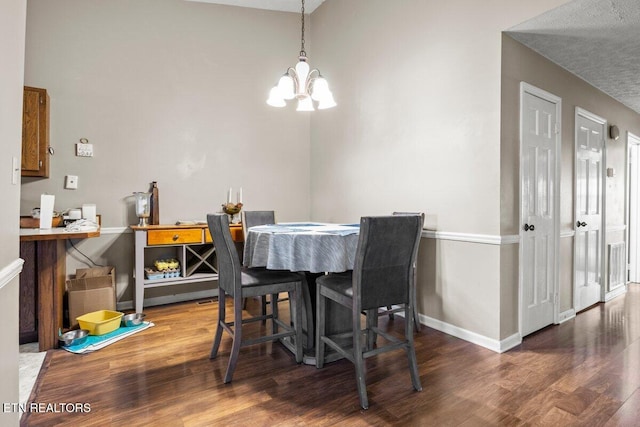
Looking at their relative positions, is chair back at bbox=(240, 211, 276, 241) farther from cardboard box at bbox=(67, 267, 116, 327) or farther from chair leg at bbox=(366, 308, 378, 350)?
chair leg at bbox=(366, 308, 378, 350)

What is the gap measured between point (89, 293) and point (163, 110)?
196 centimetres

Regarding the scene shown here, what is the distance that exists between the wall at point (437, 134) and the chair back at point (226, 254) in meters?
1.73

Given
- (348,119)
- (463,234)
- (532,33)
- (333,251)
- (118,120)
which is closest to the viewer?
(333,251)

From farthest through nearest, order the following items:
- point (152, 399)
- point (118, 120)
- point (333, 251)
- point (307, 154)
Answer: point (307, 154) → point (118, 120) → point (333, 251) → point (152, 399)

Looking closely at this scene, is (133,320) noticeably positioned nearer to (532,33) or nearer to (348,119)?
(348,119)

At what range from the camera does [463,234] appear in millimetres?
2846

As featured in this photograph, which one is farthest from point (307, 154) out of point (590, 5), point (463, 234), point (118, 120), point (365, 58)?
point (590, 5)

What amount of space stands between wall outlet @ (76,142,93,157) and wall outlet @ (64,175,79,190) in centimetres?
22

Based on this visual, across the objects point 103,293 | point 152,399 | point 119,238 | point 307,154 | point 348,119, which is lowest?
point 152,399

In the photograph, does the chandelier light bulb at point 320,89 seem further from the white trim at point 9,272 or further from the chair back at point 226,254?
the white trim at point 9,272

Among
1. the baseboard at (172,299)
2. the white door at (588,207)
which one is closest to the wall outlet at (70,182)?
the baseboard at (172,299)

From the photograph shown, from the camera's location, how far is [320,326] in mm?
2252

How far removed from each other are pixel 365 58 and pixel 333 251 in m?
2.53

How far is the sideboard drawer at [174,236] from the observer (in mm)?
3402
